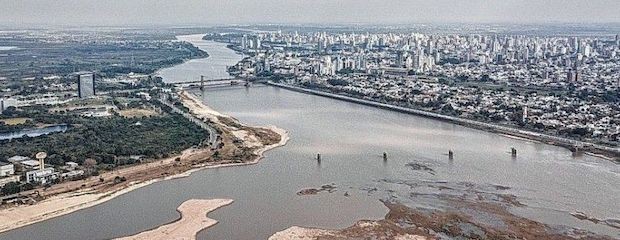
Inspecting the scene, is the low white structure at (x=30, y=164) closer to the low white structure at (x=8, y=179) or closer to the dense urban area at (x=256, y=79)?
the dense urban area at (x=256, y=79)

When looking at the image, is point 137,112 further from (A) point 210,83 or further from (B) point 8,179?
(B) point 8,179

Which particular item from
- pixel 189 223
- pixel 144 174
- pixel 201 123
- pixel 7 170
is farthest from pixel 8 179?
pixel 201 123

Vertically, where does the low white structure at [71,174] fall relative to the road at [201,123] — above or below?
below

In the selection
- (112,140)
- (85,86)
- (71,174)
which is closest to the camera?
(71,174)

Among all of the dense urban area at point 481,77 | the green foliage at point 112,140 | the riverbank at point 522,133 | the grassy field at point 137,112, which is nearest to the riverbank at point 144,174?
the green foliage at point 112,140

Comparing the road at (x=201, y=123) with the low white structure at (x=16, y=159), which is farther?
the road at (x=201, y=123)

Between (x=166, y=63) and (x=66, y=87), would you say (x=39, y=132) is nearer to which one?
(x=66, y=87)

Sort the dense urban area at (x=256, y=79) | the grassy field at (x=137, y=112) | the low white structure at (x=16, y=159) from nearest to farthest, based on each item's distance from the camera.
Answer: the low white structure at (x=16, y=159) → the dense urban area at (x=256, y=79) → the grassy field at (x=137, y=112)

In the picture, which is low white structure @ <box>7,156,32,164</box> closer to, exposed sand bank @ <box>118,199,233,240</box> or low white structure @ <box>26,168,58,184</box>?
low white structure @ <box>26,168,58,184</box>
